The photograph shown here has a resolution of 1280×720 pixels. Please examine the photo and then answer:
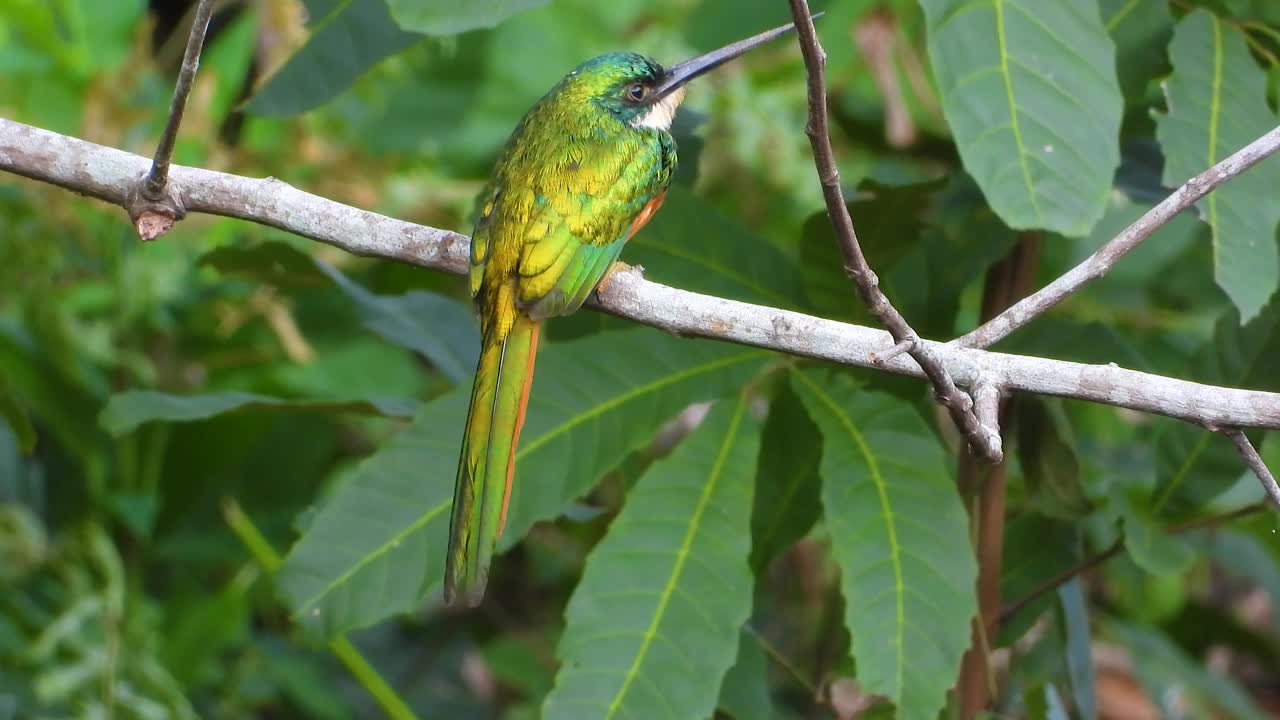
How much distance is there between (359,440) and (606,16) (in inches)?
37.3

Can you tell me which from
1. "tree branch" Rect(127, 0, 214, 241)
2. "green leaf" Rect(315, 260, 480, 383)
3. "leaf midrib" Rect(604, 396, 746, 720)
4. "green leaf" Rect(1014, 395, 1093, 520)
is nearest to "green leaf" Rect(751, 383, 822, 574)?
"leaf midrib" Rect(604, 396, 746, 720)

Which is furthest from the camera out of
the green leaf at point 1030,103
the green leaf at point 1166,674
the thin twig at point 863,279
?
the green leaf at point 1166,674

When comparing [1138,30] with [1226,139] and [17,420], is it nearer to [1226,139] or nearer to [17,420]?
[1226,139]

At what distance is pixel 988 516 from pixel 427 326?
682 mm

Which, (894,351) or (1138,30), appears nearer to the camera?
(894,351)

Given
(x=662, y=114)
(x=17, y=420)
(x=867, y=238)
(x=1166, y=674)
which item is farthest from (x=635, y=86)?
(x=1166, y=674)

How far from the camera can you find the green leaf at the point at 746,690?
1.42 metres

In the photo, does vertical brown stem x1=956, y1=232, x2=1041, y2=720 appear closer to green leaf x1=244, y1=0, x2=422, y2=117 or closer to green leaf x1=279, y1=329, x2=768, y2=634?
green leaf x1=279, y1=329, x2=768, y2=634

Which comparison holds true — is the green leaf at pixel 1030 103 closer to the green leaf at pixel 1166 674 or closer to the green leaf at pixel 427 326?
the green leaf at pixel 427 326

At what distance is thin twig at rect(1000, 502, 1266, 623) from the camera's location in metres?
1.37

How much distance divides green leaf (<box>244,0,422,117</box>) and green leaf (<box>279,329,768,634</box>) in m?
0.34

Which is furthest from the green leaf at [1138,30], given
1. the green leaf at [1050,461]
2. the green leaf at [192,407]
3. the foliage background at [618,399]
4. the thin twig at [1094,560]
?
the green leaf at [192,407]

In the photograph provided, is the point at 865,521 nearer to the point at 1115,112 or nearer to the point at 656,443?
the point at 1115,112

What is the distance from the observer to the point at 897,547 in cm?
120
